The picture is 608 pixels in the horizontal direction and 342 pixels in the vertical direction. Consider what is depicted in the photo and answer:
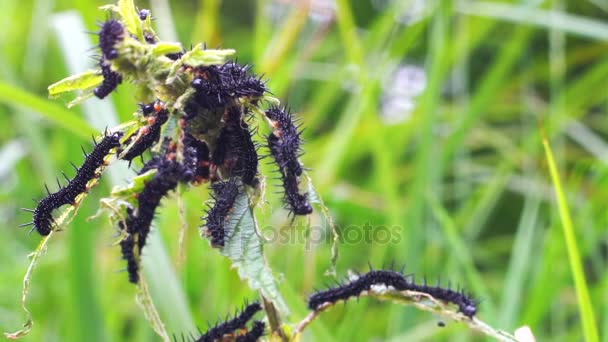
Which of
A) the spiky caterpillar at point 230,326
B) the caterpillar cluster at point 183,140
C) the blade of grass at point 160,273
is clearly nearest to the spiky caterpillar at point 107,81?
the caterpillar cluster at point 183,140

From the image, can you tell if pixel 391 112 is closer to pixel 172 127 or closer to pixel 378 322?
pixel 378 322

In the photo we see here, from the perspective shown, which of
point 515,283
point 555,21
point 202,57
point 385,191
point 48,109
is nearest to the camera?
point 202,57

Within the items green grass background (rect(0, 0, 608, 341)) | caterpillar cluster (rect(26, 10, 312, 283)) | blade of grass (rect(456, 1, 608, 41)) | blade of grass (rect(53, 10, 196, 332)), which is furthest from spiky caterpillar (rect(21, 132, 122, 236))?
blade of grass (rect(456, 1, 608, 41))

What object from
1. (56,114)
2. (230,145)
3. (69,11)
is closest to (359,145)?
(69,11)

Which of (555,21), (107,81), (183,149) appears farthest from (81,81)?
(555,21)

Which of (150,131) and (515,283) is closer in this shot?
(150,131)

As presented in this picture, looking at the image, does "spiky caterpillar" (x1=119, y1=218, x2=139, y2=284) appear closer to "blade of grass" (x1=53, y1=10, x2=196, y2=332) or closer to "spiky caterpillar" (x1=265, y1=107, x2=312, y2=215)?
"spiky caterpillar" (x1=265, y1=107, x2=312, y2=215)

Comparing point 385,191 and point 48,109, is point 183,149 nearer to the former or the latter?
point 48,109
